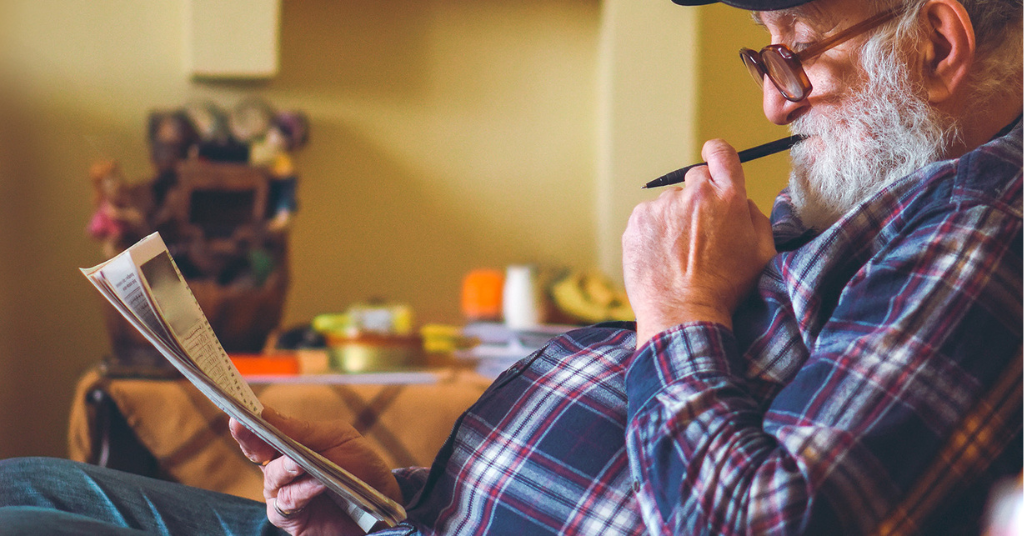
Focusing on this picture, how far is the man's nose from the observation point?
838mm

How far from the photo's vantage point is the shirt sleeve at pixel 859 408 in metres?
0.55

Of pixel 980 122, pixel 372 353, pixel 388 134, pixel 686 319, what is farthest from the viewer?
pixel 388 134

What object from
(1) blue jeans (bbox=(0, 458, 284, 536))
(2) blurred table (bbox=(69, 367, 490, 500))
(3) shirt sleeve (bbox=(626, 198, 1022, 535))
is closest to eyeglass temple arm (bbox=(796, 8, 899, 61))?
(3) shirt sleeve (bbox=(626, 198, 1022, 535))

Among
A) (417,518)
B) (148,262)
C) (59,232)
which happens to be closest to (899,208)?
(417,518)

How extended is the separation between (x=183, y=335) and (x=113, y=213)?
1.31 m

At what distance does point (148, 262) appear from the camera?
68cm

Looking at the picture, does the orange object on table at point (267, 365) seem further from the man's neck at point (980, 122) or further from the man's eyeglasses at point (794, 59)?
the man's neck at point (980, 122)

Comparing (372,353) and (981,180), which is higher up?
(981,180)

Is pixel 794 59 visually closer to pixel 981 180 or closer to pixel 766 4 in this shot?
pixel 766 4

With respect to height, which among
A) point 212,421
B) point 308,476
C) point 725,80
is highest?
point 725,80

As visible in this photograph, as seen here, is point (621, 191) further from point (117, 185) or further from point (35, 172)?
point (35, 172)

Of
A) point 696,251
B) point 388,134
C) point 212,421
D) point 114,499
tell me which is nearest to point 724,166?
point 696,251

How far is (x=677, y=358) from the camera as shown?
64 centimetres

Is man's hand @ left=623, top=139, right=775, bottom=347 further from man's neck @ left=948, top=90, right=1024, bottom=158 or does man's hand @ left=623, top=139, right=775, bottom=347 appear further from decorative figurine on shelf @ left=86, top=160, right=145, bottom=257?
decorative figurine on shelf @ left=86, top=160, right=145, bottom=257
